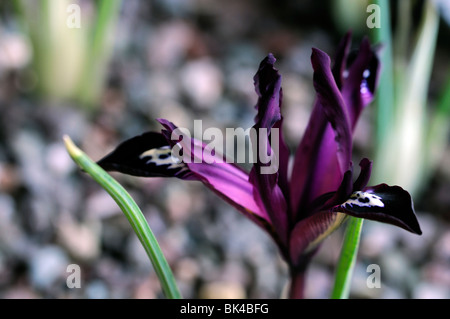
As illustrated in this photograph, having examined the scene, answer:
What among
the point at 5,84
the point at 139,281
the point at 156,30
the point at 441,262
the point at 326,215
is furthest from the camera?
the point at 156,30

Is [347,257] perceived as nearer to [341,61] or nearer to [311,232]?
[311,232]

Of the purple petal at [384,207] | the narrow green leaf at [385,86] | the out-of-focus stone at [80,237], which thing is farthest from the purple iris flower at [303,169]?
the out-of-focus stone at [80,237]

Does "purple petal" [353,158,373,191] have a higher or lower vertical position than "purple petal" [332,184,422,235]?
higher

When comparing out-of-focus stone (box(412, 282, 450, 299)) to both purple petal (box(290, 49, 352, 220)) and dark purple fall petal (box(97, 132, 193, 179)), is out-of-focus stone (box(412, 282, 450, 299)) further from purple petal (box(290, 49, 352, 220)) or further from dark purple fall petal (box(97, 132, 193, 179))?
dark purple fall petal (box(97, 132, 193, 179))

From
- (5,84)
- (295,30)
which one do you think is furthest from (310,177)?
(295,30)

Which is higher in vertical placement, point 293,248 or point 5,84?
point 5,84

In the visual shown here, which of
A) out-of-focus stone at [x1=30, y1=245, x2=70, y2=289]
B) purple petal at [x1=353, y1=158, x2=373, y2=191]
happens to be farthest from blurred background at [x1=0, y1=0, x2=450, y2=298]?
purple petal at [x1=353, y1=158, x2=373, y2=191]

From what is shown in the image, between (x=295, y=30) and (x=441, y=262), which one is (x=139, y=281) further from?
(x=295, y=30)
